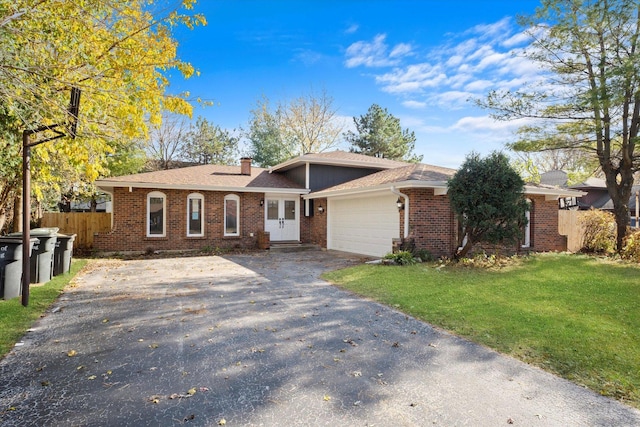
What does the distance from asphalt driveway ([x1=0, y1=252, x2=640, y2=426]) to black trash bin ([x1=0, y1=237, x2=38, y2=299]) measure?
35.2 inches

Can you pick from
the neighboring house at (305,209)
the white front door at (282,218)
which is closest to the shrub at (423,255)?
the neighboring house at (305,209)

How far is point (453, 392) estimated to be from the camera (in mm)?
3240

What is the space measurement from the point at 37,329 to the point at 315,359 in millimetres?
3880

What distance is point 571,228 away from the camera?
46.2 ft

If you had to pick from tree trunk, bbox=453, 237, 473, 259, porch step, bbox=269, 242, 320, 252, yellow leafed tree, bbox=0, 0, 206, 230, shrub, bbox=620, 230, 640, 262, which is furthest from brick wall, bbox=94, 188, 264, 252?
shrub, bbox=620, 230, 640, 262

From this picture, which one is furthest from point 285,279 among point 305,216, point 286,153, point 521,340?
point 286,153

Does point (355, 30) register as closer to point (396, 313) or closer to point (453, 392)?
point (396, 313)

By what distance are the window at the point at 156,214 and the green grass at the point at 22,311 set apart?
6244mm

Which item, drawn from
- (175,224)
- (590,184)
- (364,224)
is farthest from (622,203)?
(590,184)

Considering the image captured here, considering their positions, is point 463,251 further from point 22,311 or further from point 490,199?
point 22,311

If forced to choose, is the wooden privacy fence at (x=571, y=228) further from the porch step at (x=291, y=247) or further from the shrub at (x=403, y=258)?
the porch step at (x=291, y=247)

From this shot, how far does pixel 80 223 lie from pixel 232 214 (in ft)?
18.7

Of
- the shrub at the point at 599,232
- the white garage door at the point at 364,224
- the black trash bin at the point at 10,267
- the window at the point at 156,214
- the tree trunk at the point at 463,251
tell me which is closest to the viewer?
the black trash bin at the point at 10,267

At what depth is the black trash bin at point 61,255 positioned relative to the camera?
28.7 feet
